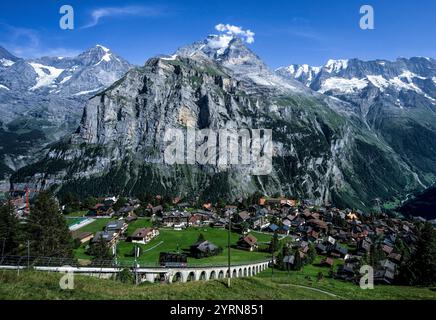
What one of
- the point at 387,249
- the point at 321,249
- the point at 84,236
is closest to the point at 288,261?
the point at 321,249

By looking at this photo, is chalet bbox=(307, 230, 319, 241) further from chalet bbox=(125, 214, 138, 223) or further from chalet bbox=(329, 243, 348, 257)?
chalet bbox=(125, 214, 138, 223)

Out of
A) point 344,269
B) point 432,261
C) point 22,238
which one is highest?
point 22,238

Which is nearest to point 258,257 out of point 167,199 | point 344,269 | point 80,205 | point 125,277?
point 344,269

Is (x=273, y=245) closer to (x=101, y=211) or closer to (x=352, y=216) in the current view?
(x=101, y=211)

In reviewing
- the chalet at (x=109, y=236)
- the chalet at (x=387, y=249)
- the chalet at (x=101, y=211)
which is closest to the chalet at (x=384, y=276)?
the chalet at (x=387, y=249)

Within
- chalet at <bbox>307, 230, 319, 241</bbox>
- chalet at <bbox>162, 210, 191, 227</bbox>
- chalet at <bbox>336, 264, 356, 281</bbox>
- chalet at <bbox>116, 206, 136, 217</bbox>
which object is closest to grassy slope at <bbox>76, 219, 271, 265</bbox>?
chalet at <bbox>162, 210, 191, 227</bbox>
